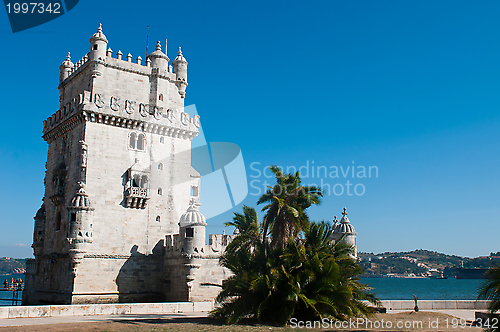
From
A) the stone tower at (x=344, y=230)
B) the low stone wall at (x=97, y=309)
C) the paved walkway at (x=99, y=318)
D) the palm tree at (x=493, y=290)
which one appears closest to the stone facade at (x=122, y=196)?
the low stone wall at (x=97, y=309)

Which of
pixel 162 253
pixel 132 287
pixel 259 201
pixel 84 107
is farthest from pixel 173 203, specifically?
pixel 259 201

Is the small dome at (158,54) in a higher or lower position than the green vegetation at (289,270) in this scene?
higher

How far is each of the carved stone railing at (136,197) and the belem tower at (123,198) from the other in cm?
7

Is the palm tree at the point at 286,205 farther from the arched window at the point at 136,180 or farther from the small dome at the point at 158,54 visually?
the small dome at the point at 158,54

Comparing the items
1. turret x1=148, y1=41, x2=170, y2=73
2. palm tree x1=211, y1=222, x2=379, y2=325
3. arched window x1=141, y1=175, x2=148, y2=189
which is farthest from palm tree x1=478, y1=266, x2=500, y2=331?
turret x1=148, y1=41, x2=170, y2=73

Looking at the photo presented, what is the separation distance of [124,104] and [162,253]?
37.8 ft

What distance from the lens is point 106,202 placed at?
32438 mm

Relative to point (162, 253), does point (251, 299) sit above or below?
below

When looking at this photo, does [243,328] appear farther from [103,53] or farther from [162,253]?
[103,53]

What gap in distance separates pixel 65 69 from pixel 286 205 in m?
25.8

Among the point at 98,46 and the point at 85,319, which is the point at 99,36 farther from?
the point at 85,319

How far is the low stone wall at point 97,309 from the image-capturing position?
2348 centimetres

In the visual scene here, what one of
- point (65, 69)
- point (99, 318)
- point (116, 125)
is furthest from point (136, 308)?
point (65, 69)

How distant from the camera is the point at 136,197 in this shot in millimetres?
33250
